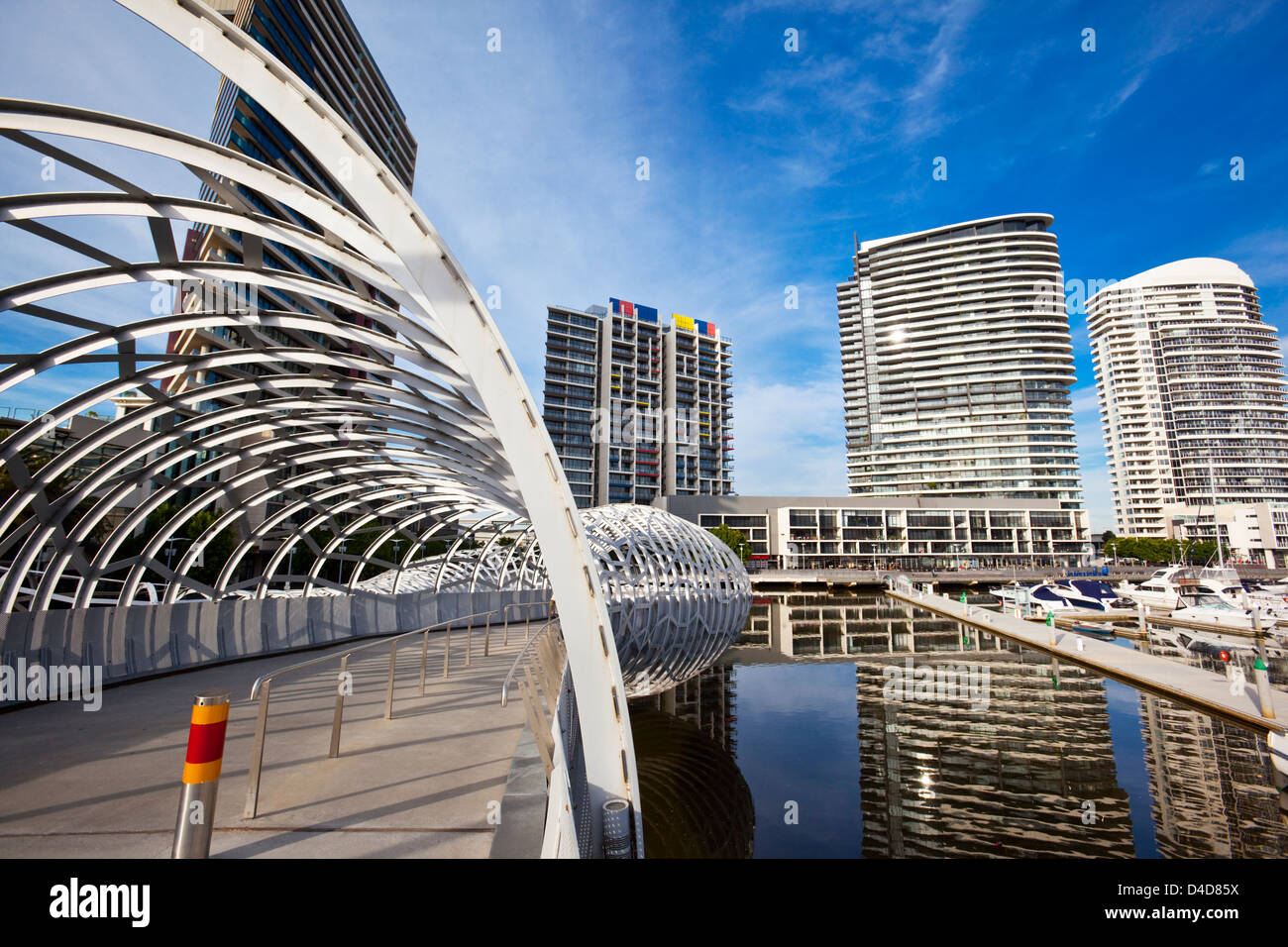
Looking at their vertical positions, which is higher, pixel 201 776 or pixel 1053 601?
pixel 201 776

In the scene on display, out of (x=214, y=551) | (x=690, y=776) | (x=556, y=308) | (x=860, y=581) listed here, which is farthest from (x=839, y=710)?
(x=556, y=308)

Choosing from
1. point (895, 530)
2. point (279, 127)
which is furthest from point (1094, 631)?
point (279, 127)

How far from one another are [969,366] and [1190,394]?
5045 cm

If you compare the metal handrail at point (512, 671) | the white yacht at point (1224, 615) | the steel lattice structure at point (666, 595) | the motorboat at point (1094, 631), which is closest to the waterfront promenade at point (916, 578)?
the white yacht at point (1224, 615)

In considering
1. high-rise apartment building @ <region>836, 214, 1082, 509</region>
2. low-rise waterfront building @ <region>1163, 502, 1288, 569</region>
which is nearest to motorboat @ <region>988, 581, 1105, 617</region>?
high-rise apartment building @ <region>836, 214, 1082, 509</region>

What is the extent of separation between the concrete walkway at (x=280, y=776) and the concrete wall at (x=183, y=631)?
0.78 m

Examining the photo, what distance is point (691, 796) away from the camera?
1093 cm

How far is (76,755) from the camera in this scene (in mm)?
5367

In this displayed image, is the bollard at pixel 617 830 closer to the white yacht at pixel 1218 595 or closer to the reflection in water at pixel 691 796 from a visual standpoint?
the reflection in water at pixel 691 796

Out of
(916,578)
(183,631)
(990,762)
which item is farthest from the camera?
(916,578)

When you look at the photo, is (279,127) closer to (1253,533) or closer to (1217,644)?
(1217,644)

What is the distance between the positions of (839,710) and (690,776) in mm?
5792
